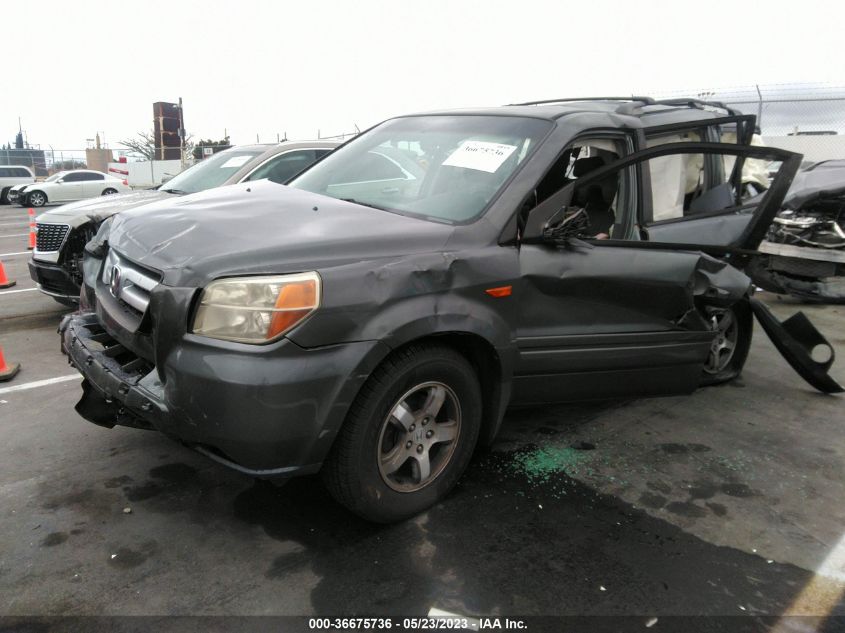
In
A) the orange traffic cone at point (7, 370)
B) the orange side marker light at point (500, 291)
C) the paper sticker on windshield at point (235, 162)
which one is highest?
the paper sticker on windshield at point (235, 162)

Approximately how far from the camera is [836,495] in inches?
133

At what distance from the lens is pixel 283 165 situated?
7.26 metres

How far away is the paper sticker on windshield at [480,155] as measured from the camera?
3.36 meters

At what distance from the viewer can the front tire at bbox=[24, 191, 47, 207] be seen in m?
24.7

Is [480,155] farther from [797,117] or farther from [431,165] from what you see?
[797,117]

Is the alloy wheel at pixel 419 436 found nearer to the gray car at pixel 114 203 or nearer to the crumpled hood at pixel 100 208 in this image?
the gray car at pixel 114 203

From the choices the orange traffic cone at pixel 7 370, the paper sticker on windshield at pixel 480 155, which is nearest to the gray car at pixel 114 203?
the orange traffic cone at pixel 7 370

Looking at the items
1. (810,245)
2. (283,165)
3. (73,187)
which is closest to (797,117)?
(810,245)

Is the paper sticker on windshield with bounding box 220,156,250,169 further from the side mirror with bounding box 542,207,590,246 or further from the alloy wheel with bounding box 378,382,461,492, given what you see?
the alloy wheel with bounding box 378,382,461,492

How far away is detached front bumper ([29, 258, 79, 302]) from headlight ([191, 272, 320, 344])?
4.28 meters

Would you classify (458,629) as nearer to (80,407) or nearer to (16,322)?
(80,407)

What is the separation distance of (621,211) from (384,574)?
247cm

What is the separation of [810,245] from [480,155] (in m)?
5.79

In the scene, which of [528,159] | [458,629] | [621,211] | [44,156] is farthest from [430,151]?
[44,156]
